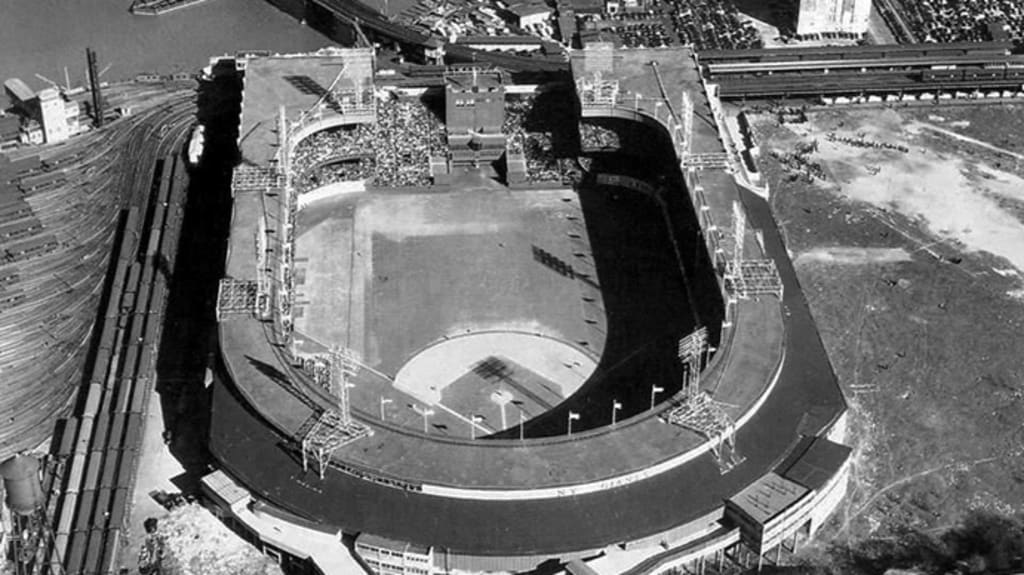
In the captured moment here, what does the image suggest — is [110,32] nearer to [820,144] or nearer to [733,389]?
[820,144]

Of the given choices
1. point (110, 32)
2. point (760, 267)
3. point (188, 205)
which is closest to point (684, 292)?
point (760, 267)

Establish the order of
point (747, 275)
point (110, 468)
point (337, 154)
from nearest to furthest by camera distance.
A: point (110, 468)
point (747, 275)
point (337, 154)

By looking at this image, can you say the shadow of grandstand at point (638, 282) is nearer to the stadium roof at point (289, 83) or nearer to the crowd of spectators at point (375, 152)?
the crowd of spectators at point (375, 152)

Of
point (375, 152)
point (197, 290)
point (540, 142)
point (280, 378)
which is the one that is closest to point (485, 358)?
point (280, 378)

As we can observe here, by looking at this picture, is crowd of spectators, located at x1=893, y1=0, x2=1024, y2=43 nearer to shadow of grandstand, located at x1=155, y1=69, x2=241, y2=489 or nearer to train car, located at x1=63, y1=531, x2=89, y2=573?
shadow of grandstand, located at x1=155, y1=69, x2=241, y2=489

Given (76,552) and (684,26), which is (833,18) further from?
(76,552)

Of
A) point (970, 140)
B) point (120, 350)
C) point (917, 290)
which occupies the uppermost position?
point (970, 140)

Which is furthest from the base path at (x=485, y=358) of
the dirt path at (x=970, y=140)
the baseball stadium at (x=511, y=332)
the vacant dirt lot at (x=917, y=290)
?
the dirt path at (x=970, y=140)
